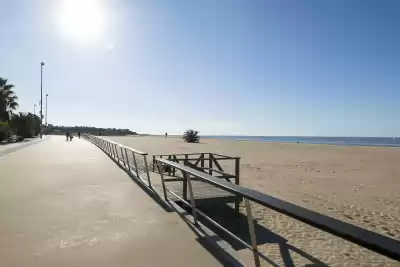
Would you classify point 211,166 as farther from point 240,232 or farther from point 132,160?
point 132,160

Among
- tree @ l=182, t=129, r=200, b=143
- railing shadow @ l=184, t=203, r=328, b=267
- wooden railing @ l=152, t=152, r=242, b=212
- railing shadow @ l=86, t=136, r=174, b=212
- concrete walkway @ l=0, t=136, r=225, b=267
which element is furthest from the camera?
tree @ l=182, t=129, r=200, b=143

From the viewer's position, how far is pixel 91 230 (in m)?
4.67

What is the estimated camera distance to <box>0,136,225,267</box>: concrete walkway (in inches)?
142

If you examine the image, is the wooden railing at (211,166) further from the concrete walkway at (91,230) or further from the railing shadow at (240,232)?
the concrete walkway at (91,230)

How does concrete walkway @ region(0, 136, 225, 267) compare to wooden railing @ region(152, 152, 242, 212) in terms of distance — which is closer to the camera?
concrete walkway @ region(0, 136, 225, 267)

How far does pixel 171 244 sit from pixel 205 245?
16.6 inches

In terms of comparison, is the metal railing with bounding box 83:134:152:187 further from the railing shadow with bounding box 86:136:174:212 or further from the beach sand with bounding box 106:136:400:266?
the beach sand with bounding box 106:136:400:266

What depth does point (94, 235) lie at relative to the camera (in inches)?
175

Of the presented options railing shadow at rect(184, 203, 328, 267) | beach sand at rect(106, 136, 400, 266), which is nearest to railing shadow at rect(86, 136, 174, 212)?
railing shadow at rect(184, 203, 328, 267)

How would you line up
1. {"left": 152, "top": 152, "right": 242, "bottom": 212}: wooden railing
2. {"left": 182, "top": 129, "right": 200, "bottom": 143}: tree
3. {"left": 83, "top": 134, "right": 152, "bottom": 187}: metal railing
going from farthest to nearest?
{"left": 182, "top": 129, "right": 200, "bottom": 143}: tree, {"left": 152, "top": 152, "right": 242, "bottom": 212}: wooden railing, {"left": 83, "top": 134, "right": 152, "bottom": 187}: metal railing

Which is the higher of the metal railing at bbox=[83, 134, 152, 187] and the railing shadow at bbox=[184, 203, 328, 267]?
the metal railing at bbox=[83, 134, 152, 187]

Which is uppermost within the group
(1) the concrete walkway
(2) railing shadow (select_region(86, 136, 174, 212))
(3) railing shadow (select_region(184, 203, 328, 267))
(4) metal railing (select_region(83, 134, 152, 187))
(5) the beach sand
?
(4) metal railing (select_region(83, 134, 152, 187))

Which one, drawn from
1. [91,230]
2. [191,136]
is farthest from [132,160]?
[191,136]

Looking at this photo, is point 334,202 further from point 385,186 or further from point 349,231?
point 349,231
